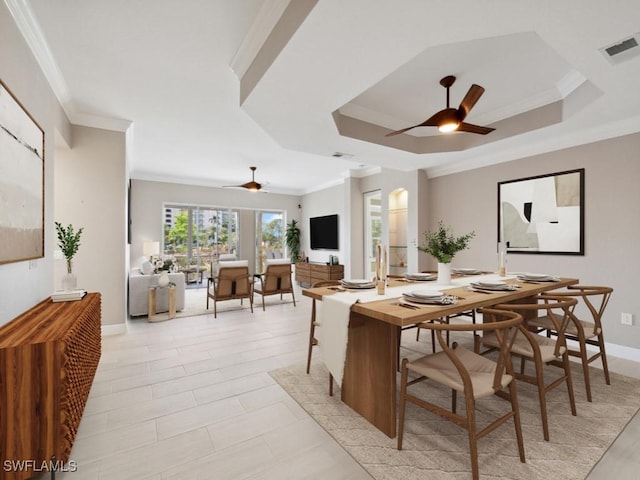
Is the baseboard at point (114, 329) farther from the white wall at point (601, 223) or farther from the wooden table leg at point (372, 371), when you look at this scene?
the white wall at point (601, 223)

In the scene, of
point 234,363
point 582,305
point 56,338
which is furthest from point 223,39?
point 582,305

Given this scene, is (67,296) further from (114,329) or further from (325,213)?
(325,213)

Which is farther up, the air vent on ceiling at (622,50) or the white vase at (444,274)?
the air vent on ceiling at (622,50)

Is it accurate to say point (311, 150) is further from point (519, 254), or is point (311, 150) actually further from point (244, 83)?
point (519, 254)

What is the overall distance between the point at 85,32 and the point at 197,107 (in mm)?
1280

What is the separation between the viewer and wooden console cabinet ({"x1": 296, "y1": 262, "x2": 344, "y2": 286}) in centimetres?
698

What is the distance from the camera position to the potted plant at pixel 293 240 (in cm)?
873

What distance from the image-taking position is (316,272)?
7.34 m

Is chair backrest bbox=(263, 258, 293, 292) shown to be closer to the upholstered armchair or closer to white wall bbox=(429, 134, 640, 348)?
the upholstered armchair

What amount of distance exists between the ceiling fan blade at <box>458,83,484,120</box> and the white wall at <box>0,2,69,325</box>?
3.15 m

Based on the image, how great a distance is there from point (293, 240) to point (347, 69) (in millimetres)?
6796

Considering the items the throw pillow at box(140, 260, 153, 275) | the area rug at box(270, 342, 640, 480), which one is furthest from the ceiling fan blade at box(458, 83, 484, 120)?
the throw pillow at box(140, 260, 153, 275)

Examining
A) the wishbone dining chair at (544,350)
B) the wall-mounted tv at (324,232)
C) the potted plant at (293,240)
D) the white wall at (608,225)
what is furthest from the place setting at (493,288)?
the potted plant at (293,240)

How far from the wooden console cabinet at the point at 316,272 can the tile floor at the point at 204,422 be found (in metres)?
3.55
